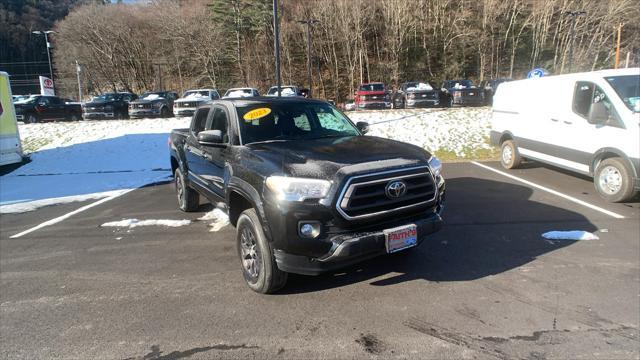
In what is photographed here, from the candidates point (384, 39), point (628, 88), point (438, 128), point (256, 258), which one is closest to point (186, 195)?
point (256, 258)

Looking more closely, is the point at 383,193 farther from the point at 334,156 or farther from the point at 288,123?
the point at 288,123

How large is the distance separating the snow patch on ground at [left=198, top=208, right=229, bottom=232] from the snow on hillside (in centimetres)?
362

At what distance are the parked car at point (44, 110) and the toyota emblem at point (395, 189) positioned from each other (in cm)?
2438

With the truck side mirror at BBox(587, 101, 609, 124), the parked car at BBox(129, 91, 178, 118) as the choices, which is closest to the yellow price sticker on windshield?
the truck side mirror at BBox(587, 101, 609, 124)

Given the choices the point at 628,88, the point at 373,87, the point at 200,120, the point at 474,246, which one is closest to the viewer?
the point at 474,246

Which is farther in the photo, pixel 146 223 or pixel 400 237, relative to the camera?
pixel 146 223

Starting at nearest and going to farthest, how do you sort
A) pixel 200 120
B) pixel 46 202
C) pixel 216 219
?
pixel 200 120 → pixel 216 219 → pixel 46 202

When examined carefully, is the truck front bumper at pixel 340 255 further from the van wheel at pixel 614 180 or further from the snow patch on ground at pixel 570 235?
the van wheel at pixel 614 180

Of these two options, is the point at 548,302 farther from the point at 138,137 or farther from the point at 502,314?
the point at 138,137

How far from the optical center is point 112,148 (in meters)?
14.9

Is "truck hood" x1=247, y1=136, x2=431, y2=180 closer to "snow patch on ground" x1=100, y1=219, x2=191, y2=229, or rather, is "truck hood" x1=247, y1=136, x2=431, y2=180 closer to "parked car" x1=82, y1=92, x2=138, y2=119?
"snow patch on ground" x1=100, y1=219, x2=191, y2=229

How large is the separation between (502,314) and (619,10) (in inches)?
1764

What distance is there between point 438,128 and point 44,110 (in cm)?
2123

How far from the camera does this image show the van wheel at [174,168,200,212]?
678 centimetres
